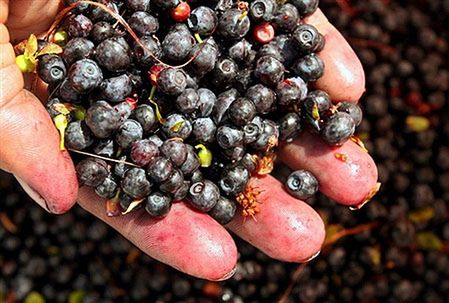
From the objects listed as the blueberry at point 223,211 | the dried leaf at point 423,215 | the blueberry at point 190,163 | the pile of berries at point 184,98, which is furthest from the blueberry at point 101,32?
→ the dried leaf at point 423,215

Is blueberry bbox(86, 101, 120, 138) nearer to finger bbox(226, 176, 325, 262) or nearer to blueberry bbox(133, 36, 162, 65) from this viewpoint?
blueberry bbox(133, 36, 162, 65)

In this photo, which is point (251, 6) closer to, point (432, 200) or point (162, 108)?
point (162, 108)

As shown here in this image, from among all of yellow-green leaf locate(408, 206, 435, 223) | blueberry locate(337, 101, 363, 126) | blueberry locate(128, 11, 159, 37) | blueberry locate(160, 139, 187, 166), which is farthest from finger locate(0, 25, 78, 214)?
yellow-green leaf locate(408, 206, 435, 223)

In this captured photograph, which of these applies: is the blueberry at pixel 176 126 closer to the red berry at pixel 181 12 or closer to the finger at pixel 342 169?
the red berry at pixel 181 12

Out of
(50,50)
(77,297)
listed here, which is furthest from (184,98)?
(77,297)

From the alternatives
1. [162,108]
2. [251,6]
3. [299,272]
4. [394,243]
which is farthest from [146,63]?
[394,243]

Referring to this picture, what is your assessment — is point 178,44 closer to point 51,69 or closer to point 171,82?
point 171,82
